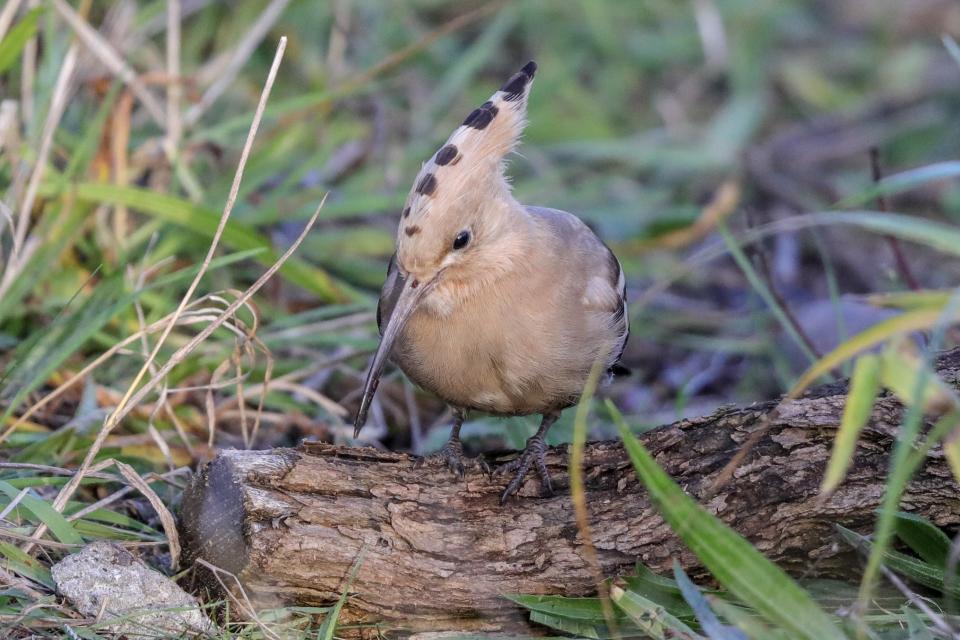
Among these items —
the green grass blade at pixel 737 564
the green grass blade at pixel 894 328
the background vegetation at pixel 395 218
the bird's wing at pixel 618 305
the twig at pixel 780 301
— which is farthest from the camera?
the twig at pixel 780 301

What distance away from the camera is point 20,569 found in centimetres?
276

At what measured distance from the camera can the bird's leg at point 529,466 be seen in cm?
308

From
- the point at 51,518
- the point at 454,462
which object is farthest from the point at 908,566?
the point at 51,518

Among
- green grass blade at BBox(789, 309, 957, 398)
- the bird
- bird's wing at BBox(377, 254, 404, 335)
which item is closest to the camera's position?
green grass blade at BBox(789, 309, 957, 398)

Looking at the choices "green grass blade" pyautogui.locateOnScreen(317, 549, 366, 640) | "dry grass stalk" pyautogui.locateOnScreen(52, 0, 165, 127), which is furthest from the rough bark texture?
"dry grass stalk" pyautogui.locateOnScreen(52, 0, 165, 127)

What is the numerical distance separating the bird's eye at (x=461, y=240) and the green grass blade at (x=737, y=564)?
3.16 feet

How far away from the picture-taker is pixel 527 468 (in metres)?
3.21

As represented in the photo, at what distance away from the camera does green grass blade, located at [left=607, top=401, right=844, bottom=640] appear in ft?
7.64

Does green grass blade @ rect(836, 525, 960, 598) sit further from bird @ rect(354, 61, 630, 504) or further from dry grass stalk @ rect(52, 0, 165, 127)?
dry grass stalk @ rect(52, 0, 165, 127)

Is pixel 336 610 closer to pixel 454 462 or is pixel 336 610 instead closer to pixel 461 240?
pixel 454 462

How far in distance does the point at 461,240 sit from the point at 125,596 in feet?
4.26

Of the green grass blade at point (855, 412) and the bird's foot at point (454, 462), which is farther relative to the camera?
the bird's foot at point (454, 462)

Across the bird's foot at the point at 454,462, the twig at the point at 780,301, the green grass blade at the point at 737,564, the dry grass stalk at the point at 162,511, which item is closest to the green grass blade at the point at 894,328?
the green grass blade at the point at 737,564

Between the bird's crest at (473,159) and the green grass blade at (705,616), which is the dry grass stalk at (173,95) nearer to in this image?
the bird's crest at (473,159)
